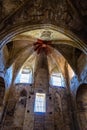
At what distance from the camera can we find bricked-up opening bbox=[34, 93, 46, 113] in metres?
12.6

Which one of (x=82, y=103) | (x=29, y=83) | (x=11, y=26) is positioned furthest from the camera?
(x=29, y=83)

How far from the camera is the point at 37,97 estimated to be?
13.5 metres

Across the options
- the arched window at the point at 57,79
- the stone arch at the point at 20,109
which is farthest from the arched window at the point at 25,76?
the arched window at the point at 57,79

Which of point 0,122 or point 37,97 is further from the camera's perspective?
point 37,97

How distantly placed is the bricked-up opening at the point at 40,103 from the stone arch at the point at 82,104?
2669 mm

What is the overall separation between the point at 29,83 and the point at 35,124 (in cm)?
364

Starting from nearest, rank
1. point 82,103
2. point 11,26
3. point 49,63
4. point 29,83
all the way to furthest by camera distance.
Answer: point 11,26, point 82,103, point 29,83, point 49,63

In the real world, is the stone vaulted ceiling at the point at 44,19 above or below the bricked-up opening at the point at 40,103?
above

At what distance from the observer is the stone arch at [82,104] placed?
11781 mm

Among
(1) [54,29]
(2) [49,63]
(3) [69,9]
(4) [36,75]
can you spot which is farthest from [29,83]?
(3) [69,9]

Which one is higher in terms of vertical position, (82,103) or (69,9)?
(69,9)

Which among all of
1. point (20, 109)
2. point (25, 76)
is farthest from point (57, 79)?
point (20, 109)

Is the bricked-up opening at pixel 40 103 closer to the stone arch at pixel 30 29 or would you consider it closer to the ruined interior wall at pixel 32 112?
the ruined interior wall at pixel 32 112

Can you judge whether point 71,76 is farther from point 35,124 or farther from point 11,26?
point 11,26
